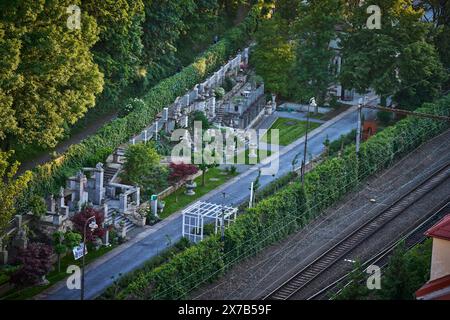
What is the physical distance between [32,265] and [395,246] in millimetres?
20198

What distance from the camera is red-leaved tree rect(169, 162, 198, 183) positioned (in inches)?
2761

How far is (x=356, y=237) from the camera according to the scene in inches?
2530

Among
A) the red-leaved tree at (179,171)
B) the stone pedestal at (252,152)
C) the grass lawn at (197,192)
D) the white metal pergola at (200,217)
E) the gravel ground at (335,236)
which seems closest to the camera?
the gravel ground at (335,236)

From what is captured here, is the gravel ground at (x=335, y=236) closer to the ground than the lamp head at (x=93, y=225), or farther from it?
closer to the ground

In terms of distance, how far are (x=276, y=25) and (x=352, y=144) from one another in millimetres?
16953

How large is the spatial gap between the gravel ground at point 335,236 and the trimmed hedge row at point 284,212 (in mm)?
558

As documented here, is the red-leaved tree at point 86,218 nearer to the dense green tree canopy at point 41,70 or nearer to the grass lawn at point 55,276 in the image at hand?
the grass lawn at point 55,276

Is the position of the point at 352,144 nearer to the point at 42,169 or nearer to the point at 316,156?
the point at 316,156

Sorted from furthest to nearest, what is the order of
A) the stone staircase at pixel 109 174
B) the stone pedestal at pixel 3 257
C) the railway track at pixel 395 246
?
1. the stone staircase at pixel 109 174
2. the stone pedestal at pixel 3 257
3. the railway track at pixel 395 246

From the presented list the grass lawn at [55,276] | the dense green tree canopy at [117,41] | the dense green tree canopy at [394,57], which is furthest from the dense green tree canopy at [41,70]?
the dense green tree canopy at [394,57]

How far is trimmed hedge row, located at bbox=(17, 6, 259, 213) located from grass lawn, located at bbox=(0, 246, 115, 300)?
4718mm

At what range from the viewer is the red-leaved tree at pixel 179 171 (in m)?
70.1

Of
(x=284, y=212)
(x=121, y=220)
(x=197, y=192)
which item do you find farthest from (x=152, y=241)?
(x=197, y=192)

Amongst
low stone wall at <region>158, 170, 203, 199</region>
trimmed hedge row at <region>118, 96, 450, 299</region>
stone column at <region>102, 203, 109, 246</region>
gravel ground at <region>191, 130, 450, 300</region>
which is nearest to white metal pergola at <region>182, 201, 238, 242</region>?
trimmed hedge row at <region>118, 96, 450, 299</region>
